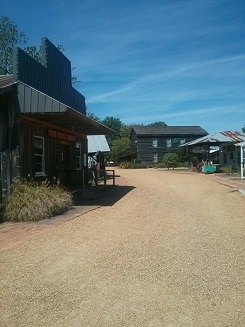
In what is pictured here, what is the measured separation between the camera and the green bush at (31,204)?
29.3 feet

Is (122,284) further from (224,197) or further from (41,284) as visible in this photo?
(224,197)

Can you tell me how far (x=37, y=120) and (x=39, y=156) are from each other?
4.86 ft

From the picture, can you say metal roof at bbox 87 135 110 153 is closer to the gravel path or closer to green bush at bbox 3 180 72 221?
green bush at bbox 3 180 72 221

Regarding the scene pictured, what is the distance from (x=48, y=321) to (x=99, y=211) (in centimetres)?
676

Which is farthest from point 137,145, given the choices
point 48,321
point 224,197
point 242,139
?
point 48,321

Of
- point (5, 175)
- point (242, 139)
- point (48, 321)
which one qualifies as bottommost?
point (48, 321)

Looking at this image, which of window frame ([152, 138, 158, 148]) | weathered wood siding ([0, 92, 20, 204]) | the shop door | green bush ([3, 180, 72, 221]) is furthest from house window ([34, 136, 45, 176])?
window frame ([152, 138, 158, 148])

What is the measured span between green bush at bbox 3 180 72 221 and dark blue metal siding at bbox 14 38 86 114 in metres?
3.99

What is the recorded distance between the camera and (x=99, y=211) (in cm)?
1029

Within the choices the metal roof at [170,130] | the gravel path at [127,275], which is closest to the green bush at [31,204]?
the gravel path at [127,275]

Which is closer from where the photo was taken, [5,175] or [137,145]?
[5,175]

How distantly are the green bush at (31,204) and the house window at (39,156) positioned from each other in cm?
261

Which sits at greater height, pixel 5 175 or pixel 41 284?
pixel 5 175

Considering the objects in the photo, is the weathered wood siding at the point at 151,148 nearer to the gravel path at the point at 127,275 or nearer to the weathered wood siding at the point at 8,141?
the weathered wood siding at the point at 8,141
